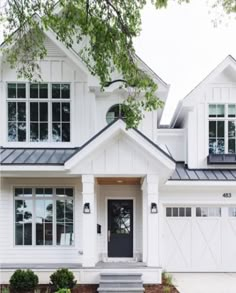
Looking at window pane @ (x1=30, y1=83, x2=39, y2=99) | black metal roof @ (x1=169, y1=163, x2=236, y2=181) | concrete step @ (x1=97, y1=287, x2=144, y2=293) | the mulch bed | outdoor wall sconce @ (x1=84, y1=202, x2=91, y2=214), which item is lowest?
the mulch bed

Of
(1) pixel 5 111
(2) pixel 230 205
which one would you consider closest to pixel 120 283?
(2) pixel 230 205

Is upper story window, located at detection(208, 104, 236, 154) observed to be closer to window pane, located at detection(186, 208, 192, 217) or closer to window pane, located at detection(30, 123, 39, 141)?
window pane, located at detection(186, 208, 192, 217)

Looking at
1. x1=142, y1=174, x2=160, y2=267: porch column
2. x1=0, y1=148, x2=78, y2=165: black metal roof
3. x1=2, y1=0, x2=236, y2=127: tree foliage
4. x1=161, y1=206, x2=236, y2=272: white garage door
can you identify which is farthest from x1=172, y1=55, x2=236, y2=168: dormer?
x1=2, y1=0, x2=236, y2=127: tree foliage

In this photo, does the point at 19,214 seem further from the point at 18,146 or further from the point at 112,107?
the point at 112,107

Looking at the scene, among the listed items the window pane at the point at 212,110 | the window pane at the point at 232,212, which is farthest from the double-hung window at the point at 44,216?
the window pane at the point at 212,110

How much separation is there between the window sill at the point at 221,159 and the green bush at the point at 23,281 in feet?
23.3

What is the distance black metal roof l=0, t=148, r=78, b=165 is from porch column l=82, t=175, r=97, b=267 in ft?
3.29

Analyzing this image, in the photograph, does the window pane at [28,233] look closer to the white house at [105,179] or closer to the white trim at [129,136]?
the white house at [105,179]

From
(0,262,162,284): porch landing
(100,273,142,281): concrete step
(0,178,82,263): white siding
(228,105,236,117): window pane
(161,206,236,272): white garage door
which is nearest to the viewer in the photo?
(100,273,142,281): concrete step

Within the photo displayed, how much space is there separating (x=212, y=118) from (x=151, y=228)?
515 centimetres

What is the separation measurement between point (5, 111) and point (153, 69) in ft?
16.5

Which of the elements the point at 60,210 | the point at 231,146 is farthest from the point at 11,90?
the point at 231,146

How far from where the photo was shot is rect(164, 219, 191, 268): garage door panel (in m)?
14.8

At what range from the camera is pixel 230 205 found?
14875mm
